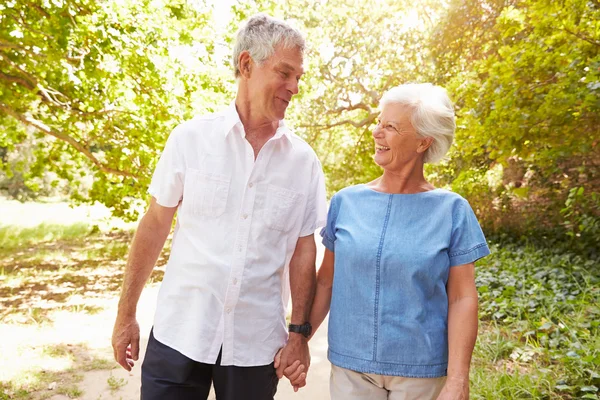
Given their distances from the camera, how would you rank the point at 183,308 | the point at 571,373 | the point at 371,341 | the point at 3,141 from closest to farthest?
the point at 371,341 < the point at 183,308 < the point at 571,373 < the point at 3,141

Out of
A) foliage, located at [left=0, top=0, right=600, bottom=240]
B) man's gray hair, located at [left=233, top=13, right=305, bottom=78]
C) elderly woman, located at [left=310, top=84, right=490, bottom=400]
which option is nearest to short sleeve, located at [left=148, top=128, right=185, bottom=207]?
man's gray hair, located at [left=233, top=13, right=305, bottom=78]

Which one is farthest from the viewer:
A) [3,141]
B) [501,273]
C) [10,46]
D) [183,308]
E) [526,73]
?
[3,141]

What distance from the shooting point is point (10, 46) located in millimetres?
6828

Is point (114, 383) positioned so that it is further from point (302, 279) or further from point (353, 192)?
point (353, 192)

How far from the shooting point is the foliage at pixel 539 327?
12.7ft

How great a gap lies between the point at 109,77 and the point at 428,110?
6.02 m

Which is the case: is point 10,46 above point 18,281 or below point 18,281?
above

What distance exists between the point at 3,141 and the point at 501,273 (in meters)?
8.90

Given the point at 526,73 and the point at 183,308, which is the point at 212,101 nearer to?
the point at 526,73

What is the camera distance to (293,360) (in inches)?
90.3

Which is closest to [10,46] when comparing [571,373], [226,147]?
[226,147]

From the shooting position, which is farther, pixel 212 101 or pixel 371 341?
pixel 212 101

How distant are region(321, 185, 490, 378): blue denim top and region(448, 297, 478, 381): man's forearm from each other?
0.13 ft

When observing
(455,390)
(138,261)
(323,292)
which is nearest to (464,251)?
(455,390)
